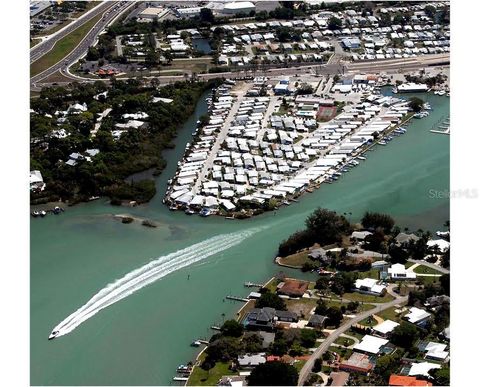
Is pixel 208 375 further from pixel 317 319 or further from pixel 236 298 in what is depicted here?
pixel 236 298

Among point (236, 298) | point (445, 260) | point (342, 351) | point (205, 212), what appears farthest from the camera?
point (205, 212)

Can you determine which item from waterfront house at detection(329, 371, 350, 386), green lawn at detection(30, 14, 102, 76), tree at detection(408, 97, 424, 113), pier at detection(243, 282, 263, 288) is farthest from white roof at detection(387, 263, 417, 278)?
green lawn at detection(30, 14, 102, 76)

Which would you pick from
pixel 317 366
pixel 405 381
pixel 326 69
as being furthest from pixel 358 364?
pixel 326 69

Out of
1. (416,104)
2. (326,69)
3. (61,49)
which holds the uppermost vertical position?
(61,49)

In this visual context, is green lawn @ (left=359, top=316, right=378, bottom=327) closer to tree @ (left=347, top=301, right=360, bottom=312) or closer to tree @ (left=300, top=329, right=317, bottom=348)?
tree @ (left=347, top=301, right=360, bottom=312)

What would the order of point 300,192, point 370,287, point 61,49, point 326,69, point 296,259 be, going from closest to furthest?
point 370,287 < point 296,259 < point 300,192 < point 326,69 < point 61,49

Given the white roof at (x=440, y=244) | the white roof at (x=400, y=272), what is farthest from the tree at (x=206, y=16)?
the white roof at (x=400, y=272)

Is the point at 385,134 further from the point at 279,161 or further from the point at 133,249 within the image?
the point at 133,249
